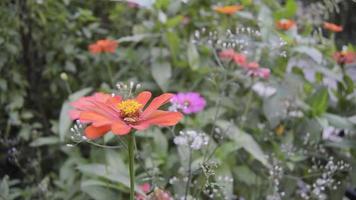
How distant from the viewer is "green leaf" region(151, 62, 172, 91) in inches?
49.9

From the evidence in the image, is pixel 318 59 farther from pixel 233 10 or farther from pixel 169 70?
pixel 169 70

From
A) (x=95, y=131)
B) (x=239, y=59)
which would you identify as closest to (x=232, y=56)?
(x=239, y=59)

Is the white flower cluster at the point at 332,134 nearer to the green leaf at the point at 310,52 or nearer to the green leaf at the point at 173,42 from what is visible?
the green leaf at the point at 310,52

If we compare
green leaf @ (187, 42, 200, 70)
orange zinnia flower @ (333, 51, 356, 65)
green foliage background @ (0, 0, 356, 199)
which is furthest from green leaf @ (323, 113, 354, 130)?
green leaf @ (187, 42, 200, 70)

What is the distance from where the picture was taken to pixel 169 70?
4.29 ft

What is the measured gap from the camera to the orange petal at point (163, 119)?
1.78ft

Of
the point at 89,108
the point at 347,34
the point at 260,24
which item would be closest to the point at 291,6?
the point at 260,24

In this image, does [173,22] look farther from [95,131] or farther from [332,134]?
[95,131]

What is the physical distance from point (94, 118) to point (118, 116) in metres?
0.05

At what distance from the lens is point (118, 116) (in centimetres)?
57

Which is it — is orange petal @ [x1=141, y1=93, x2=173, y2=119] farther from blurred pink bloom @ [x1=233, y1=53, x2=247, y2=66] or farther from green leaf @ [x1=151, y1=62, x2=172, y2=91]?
green leaf @ [x1=151, y1=62, x2=172, y2=91]

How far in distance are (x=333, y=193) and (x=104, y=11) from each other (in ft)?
3.34

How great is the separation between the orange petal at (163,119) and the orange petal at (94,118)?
0.04m

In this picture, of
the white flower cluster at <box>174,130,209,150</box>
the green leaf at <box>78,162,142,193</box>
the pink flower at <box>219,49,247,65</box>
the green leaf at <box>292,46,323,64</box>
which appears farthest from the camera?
the green leaf at <box>292,46,323,64</box>
